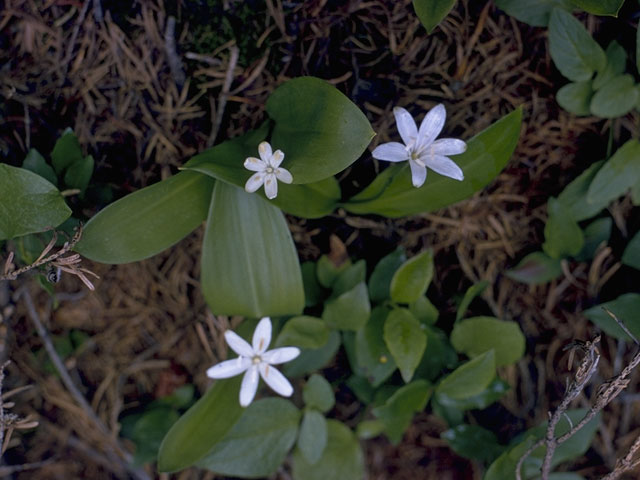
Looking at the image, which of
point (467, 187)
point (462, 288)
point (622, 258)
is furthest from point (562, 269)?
point (467, 187)

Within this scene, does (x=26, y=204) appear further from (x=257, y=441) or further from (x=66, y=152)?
(x=257, y=441)

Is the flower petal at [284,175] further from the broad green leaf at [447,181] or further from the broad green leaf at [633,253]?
the broad green leaf at [633,253]

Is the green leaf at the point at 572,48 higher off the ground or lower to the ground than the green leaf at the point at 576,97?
higher

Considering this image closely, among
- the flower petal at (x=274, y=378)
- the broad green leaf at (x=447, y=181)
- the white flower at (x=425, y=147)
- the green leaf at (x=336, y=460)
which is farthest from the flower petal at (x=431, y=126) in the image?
the green leaf at (x=336, y=460)

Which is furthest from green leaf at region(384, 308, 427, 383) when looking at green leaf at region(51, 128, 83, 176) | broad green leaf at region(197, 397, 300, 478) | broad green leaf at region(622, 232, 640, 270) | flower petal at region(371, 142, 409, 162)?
green leaf at region(51, 128, 83, 176)

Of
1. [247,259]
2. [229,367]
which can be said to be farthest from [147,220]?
[229,367]

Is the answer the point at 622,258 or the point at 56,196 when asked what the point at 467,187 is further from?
the point at 56,196
